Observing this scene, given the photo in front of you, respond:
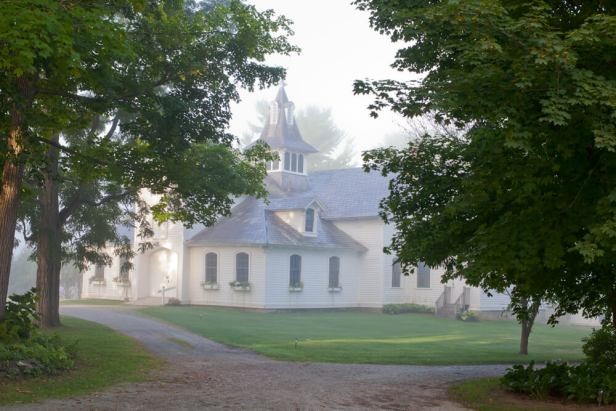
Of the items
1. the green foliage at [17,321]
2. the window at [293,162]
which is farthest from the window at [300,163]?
the green foliage at [17,321]

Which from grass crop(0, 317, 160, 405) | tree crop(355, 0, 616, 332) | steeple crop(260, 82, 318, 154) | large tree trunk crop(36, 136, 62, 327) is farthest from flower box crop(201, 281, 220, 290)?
tree crop(355, 0, 616, 332)

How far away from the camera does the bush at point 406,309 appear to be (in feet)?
139

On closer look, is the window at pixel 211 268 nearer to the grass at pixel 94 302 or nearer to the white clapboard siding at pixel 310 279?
the white clapboard siding at pixel 310 279

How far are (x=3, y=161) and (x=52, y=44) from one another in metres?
3.87

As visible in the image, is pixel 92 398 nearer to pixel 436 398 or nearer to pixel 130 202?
pixel 436 398

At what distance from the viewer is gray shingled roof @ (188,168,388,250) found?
3991 cm

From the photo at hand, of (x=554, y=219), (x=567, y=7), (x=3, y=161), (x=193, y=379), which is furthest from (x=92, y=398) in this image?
(x=567, y=7)

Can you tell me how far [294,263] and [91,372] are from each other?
25561mm

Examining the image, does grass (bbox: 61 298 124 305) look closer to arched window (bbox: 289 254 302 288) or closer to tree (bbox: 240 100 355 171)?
arched window (bbox: 289 254 302 288)

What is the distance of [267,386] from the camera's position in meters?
14.1

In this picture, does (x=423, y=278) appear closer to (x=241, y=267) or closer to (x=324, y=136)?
(x=241, y=267)

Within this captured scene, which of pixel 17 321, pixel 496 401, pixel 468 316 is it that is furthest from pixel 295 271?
pixel 496 401

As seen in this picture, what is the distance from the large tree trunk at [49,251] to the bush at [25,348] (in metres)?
8.06

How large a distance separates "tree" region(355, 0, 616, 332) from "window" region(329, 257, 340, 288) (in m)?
28.5
